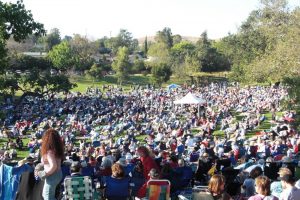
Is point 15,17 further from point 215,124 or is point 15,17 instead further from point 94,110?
point 94,110

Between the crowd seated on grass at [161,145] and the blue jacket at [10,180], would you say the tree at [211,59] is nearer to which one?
the crowd seated on grass at [161,145]

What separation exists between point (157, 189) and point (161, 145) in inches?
439

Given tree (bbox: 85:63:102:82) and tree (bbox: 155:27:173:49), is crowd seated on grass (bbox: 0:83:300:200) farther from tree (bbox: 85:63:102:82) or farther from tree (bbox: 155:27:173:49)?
tree (bbox: 155:27:173:49)

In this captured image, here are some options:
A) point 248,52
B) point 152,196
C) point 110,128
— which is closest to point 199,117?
point 110,128

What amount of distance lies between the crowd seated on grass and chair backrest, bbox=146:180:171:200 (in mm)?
257

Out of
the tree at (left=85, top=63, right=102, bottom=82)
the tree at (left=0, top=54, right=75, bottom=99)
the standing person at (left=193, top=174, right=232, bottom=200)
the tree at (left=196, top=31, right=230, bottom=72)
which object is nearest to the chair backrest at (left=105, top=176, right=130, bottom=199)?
the standing person at (left=193, top=174, right=232, bottom=200)

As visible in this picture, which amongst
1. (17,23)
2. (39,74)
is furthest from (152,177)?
(39,74)

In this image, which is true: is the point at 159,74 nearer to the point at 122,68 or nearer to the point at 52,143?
the point at 122,68

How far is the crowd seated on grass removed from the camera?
7.32 m

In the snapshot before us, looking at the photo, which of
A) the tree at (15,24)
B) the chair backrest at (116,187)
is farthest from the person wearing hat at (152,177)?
the tree at (15,24)

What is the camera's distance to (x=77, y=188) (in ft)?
20.2

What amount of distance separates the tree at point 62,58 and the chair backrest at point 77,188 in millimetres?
58571

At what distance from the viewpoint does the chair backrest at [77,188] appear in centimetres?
611

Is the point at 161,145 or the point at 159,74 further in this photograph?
the point at 159,74
